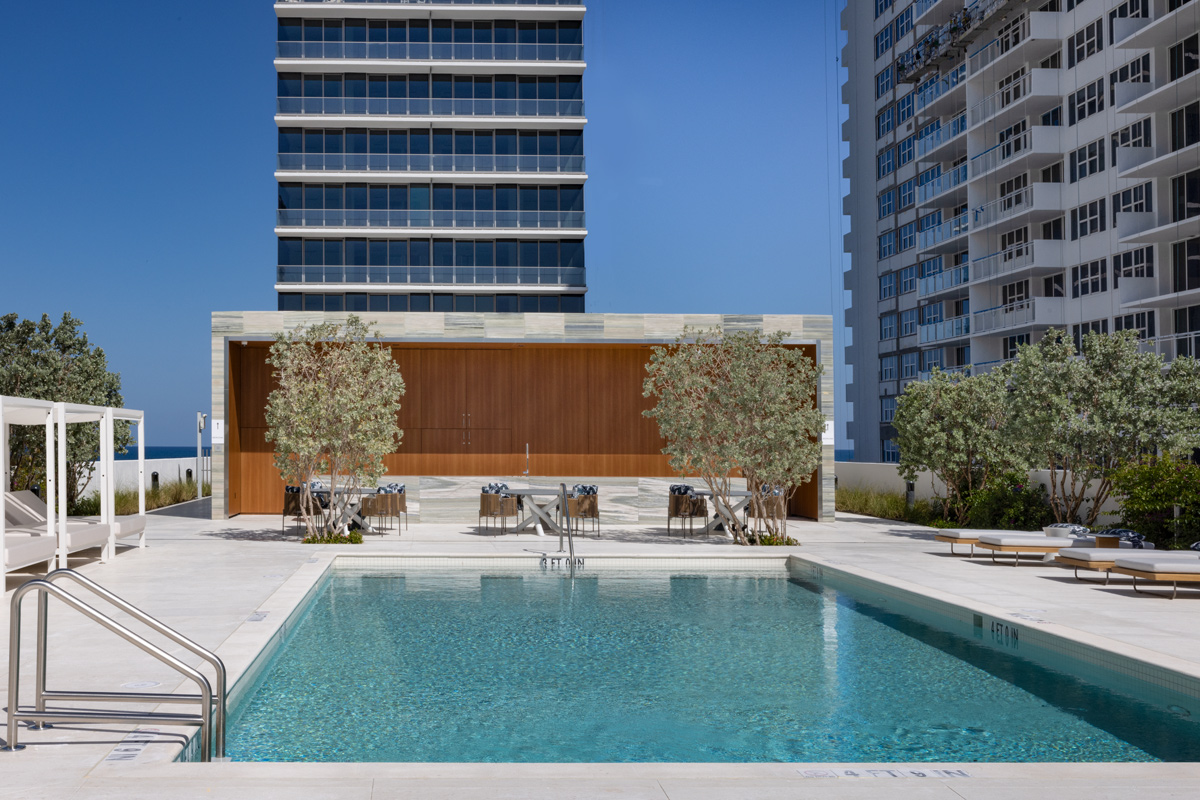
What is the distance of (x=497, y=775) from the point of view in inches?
158

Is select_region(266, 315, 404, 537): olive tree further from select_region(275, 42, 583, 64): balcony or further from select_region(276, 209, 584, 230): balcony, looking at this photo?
select_region(275, 42, 583, 64): balcony

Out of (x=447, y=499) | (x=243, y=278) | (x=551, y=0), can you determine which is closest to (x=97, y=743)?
(x=447, y=499)

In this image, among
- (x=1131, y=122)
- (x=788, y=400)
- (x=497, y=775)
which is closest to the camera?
(x=497, y=775)

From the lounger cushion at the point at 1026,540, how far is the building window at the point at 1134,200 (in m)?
20.2

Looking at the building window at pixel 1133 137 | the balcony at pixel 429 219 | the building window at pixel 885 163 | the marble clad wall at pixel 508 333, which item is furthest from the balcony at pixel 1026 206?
→ the marble clad wall at pixel 508 333

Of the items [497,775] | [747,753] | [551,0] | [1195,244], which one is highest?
[551,0]

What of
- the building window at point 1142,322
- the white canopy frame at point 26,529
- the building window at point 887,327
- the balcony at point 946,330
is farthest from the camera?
the building window at point 887,327

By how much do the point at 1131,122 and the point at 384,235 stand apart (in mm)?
29541

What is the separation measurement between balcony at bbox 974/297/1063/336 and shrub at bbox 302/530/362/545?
1033 inches

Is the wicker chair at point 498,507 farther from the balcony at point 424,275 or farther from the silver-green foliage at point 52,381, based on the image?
the balcony at point 424,275

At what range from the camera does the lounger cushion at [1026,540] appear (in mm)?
11664

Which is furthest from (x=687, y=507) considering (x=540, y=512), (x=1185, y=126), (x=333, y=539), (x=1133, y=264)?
(x=1185, y=126)

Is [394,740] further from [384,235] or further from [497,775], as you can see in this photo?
[384,235]

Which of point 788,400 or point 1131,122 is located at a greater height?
point 1131,122
